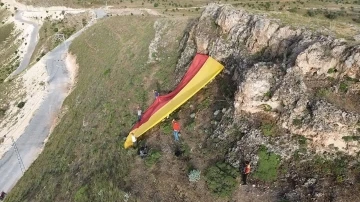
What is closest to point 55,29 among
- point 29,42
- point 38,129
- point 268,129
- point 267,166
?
point 29,42

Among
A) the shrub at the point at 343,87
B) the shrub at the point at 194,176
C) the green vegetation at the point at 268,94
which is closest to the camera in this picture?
the shrub at the point at 343,87

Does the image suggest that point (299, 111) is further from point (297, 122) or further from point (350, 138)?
point (350, 138)

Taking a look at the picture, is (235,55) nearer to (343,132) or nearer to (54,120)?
(343,132)

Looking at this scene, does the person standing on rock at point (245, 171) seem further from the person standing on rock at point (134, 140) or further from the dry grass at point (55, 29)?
the dry grass at point (55, 29)

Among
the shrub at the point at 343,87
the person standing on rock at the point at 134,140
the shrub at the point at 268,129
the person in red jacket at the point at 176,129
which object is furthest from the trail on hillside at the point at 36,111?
the shrub at the point at 343,87

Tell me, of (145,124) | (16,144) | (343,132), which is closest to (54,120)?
(16,144)

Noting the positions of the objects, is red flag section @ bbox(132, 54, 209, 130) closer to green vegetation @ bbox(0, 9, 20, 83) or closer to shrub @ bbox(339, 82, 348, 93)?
shrub @ bbox(339, 82, 348, 93)

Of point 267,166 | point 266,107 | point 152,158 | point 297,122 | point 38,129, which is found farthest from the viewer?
point 38,129
